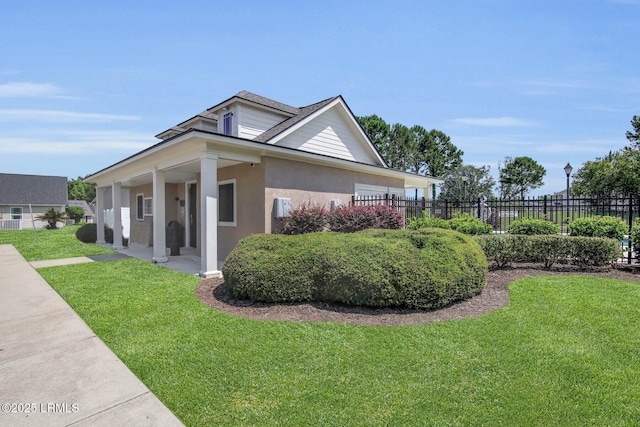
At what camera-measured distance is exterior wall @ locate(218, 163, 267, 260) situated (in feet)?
30.2

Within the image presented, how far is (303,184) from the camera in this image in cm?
1016

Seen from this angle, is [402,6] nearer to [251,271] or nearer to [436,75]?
[436,75]

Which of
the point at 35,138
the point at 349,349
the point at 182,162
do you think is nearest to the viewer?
the point at 349,349

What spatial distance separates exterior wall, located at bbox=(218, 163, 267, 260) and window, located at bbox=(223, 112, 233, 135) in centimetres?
233

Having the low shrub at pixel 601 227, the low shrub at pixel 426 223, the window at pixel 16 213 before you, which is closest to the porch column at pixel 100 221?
the low shrub at pixel 426 223

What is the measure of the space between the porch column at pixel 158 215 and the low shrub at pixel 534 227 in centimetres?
1062

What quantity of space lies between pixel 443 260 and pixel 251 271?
334 centimetres

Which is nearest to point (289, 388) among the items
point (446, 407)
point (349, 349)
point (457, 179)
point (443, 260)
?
point (349, 349)

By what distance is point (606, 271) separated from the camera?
25.1 ft

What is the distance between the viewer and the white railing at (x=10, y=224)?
33.8m

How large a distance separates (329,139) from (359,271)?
932cm

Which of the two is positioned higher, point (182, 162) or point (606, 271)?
point (182, 162)

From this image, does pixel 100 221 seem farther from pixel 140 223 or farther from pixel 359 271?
pixel 359 271

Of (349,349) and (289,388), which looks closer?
(289,388)
